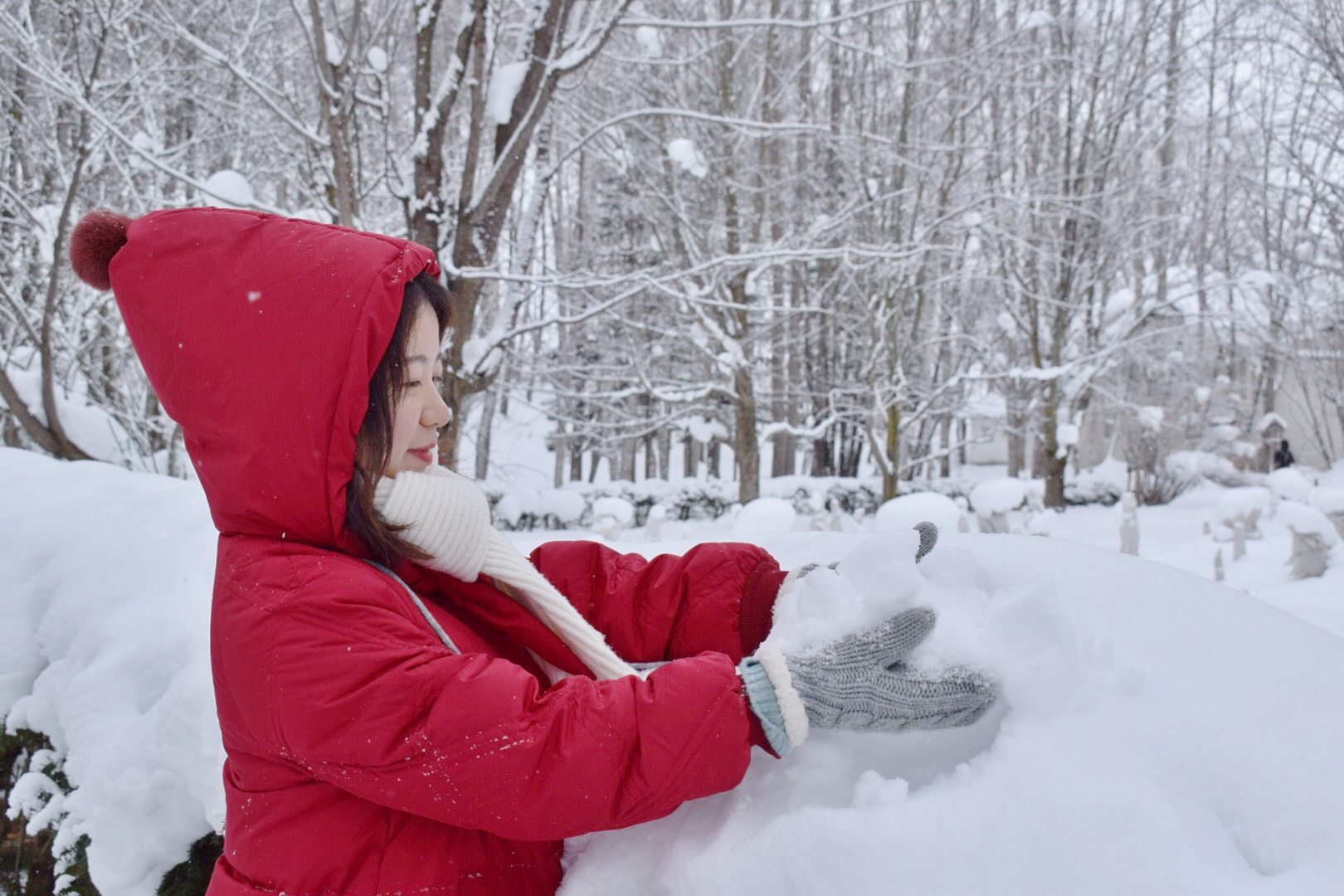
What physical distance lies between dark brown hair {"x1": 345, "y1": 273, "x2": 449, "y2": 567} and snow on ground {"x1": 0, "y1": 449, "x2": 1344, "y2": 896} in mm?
563

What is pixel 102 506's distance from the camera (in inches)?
112

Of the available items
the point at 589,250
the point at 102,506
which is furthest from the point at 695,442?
the point at 102,506

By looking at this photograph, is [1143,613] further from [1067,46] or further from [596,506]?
[1067,46]

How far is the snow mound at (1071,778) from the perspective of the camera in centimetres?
90

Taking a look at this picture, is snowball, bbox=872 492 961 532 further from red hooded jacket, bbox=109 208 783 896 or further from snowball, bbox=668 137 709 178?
red hooded jacket, bbox=109 208 783 896

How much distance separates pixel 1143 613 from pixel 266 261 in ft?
4.61

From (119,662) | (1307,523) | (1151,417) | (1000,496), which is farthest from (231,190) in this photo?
(1151,417)

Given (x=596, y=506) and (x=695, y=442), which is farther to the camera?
(x=695, y=442)

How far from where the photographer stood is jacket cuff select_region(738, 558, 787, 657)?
1.55 m

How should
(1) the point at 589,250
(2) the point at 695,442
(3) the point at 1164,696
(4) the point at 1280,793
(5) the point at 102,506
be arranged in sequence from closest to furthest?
(4) the point at 1280,793 < (3) the point at 1164,696 < (5) the point at 102,506 < (1) the point at 589,250 < (2) the point at 695,442

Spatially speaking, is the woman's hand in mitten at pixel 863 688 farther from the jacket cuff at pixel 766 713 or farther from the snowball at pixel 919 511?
the snowball at pixel 919 511

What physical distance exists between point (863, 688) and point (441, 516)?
0.68 meters

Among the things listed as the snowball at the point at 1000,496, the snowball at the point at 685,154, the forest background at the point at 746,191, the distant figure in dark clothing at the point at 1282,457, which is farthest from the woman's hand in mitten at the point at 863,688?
the distant figure in dark clothing at the point at 1282,457

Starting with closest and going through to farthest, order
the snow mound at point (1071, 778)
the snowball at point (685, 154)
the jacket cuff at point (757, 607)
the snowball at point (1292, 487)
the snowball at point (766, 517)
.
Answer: the snow mound at point (1071, 778) < the jacket cuff at point (757, 607) < the snowball at point (766, 517) < the snowball at point (685, 154) < the snowball at point (1292, 487)
